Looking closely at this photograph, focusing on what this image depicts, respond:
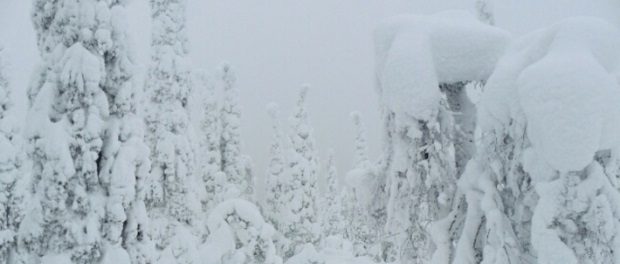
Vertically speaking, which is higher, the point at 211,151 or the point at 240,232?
the point at 240,232

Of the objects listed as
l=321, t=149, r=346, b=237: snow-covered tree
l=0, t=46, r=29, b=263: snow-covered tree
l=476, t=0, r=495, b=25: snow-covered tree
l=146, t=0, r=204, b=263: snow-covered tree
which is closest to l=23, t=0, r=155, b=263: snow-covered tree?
l=476, t=0, r=495, b=25: snow-covered tree

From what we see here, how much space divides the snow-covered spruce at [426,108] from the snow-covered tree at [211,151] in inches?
754

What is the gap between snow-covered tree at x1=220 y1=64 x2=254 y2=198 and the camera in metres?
28.3

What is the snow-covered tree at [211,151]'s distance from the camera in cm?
2622

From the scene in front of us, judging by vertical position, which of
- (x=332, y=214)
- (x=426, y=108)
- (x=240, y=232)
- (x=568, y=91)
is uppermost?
(x=568, y=91)

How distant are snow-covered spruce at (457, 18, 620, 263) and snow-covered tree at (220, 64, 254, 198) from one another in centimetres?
2337

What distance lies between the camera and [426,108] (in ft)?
19.2

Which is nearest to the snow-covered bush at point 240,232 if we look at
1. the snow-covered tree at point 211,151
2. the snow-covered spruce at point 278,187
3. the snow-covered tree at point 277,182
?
the snow-covered spruce at point 278,187

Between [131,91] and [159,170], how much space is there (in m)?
7.75

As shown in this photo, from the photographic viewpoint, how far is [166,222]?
15.4 m

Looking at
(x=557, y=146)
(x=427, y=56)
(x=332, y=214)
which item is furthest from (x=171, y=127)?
(x=332, y=214)

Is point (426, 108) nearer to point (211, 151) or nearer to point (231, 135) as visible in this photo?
point (211, 151)

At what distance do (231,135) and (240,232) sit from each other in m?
14.5

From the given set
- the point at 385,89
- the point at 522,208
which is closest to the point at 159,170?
the point at 385,89
